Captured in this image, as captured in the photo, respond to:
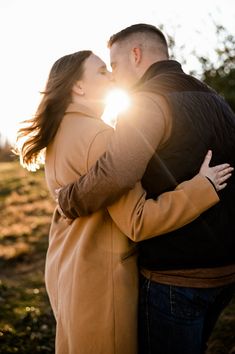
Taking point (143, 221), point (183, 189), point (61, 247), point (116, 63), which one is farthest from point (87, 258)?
point (116, 63)

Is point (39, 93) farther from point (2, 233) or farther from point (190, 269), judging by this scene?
point (2, 233)

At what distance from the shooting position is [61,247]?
11.0 ft

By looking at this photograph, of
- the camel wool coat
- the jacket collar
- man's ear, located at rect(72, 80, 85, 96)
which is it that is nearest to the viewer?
the camel wool coat

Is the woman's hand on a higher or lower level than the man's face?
lower

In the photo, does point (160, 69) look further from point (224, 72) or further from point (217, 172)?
point (224, 72)

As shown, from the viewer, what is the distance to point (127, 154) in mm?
2893

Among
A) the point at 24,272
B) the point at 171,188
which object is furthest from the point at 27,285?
the point at 171,188

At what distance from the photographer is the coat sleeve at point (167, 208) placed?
2926 millimetres

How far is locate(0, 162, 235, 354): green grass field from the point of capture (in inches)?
219

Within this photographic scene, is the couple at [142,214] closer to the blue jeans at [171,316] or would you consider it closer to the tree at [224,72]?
the blue jeans at [171,316]

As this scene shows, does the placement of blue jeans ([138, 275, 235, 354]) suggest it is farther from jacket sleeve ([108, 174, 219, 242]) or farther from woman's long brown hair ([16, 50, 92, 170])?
woman's long brown hair ([16, 50, 92, 170])

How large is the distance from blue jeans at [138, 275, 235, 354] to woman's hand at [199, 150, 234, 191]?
58 centimetres

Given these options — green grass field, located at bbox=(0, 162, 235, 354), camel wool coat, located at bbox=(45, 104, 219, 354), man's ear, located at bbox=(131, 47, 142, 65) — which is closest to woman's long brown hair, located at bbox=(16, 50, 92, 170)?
camel wool coat, located at bbox=(45, 104, 219, 354)

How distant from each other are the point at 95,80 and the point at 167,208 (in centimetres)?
→ 107
